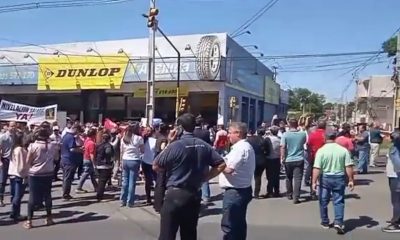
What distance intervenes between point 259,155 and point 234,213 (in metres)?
5.63

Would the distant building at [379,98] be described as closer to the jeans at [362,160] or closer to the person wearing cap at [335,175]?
the jeans at [362,160]

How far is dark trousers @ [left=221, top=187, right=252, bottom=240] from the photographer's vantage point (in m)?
6.52

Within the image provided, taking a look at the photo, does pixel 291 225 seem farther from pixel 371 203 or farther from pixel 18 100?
pixel 18 100

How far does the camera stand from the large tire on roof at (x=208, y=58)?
91.7ft

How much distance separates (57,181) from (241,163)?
9.75 m

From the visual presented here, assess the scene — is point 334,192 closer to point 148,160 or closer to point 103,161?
point 148,160

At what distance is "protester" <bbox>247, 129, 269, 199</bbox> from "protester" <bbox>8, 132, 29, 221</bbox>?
4952 mm

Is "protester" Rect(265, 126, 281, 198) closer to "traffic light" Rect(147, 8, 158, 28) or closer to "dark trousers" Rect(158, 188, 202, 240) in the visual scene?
"dark trousers" Rect(158, 188, 202, 240)

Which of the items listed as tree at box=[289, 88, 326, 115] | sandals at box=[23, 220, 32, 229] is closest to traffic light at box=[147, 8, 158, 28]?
sandals at box=[23, 220, 32, 229]

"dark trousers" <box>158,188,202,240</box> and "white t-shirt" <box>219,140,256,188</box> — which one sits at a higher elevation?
"white t-shirt" <box>219,140,256,188</box>

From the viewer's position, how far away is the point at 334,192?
876 cm

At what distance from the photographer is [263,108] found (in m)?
43.0

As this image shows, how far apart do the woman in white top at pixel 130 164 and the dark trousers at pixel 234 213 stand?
4.55 metres

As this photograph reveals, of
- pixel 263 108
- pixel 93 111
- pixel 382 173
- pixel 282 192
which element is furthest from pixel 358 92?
pixel 282 192
